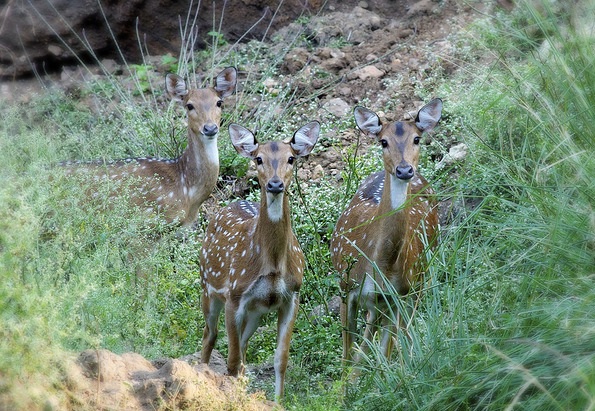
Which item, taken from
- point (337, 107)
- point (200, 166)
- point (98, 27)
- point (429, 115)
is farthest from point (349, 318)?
point (98, 27)

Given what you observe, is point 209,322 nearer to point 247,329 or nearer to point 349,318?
point 247,329

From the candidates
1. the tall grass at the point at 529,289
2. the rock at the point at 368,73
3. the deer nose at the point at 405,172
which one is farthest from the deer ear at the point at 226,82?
the tall grass at the point at 529,289

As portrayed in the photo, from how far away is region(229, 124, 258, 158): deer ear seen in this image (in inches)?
304

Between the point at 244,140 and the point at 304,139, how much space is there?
0.44 m

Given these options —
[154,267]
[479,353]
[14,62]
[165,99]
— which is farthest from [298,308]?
[14,62]

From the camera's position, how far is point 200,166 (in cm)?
1019

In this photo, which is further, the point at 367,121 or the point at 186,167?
the point at 186,167

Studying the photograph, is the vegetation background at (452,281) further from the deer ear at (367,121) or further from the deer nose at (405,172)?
the deer ear at (367,121)

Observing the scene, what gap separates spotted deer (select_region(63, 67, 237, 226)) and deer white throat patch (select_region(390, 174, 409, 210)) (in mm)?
2857

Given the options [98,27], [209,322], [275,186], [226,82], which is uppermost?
[98,27]

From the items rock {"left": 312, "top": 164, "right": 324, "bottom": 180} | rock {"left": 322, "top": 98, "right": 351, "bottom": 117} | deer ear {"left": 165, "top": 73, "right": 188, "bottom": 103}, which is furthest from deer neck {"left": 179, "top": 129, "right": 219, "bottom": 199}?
rock {"left": 322, "top": 98, "right": 351, "bottom": 117}

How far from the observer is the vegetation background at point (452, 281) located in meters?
4.68

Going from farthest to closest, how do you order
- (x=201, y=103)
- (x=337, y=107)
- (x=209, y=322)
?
(x=337, y=107) < (x=201, y=103) < (x=209, y=322)

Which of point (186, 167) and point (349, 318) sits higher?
point (186, 167)
